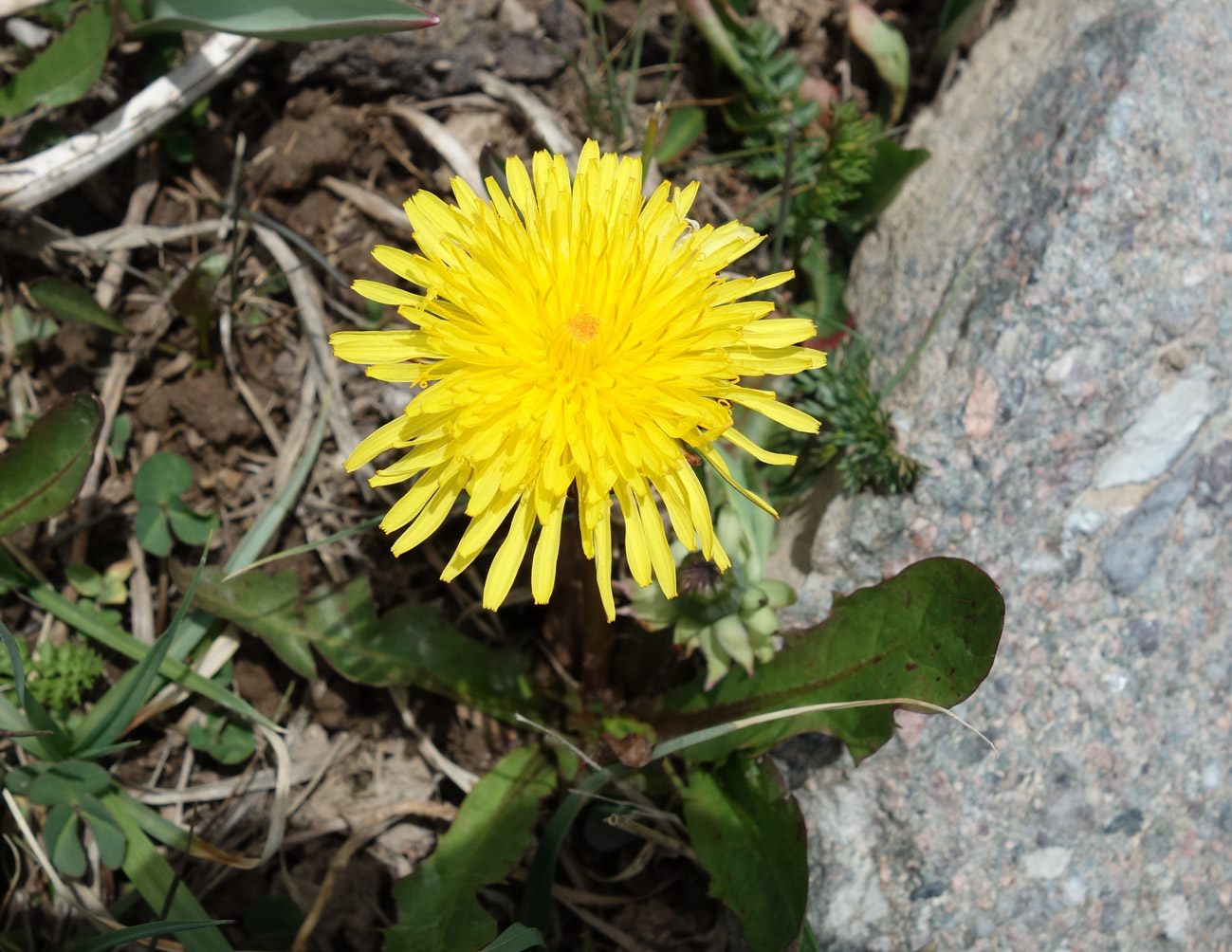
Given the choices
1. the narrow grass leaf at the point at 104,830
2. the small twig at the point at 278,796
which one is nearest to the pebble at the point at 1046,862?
the small twig at the point at 278,796

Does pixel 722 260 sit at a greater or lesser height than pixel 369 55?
lesser

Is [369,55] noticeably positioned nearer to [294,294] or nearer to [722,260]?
[294,294]

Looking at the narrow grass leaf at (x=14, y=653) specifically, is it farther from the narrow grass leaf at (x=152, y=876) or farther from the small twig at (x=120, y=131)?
the small twig at (x=120, y=131)

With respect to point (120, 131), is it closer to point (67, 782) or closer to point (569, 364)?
point (569, 364)

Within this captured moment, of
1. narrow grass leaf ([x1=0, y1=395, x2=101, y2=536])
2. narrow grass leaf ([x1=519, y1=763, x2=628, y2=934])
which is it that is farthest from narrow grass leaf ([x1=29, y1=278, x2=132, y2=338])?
narrow grass leaf ([x1=519, y1=763, x2=628, y2=934])

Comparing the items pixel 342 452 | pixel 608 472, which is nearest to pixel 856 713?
pixel 608 472

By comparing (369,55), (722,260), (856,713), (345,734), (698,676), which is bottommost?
(345,734)
